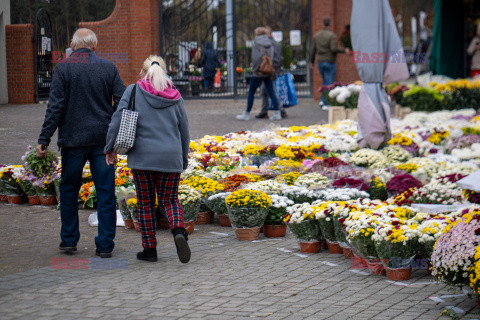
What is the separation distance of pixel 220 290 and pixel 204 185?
264cm

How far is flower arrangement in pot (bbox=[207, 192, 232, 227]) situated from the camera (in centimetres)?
774

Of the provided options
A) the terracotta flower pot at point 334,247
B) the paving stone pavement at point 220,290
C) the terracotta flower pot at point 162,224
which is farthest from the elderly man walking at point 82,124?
the terracotta flower pot at point 334,247

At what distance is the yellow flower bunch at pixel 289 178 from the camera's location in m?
8.35

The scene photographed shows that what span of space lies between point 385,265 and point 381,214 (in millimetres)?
551

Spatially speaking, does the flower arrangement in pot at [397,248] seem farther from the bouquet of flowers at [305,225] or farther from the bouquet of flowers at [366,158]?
the bouquet of flowers at [366,158]

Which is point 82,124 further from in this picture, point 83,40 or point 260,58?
point 260,58

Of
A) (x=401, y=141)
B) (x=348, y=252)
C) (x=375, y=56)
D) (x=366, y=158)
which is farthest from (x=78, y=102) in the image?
(x=401, y=141)

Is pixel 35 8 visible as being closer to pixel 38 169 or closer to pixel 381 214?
pixel 38 169

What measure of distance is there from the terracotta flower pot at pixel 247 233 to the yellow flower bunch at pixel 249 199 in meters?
0.24

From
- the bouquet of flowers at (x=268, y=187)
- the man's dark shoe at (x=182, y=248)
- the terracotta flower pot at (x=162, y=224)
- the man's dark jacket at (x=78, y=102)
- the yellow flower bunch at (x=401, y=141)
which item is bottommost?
A: the terracotta flower pot at (x=162, y=224)

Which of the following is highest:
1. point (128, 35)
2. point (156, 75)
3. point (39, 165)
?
point (128, 35)

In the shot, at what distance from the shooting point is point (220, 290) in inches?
214

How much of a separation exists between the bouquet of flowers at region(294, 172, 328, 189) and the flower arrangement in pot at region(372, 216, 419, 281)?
84.7 inches

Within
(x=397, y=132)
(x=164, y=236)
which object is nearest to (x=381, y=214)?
(x=164, y=236)
